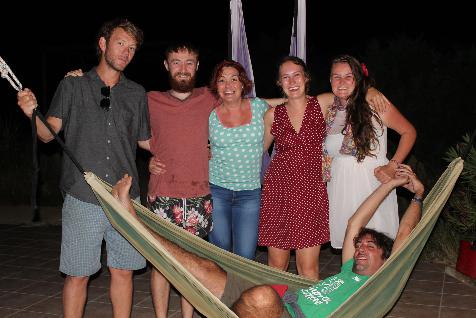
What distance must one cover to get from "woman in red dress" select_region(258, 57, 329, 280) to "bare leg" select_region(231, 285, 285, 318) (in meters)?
0.52

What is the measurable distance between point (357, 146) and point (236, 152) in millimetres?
560

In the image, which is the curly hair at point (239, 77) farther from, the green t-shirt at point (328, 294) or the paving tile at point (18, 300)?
the paving tile at point (18, 300)

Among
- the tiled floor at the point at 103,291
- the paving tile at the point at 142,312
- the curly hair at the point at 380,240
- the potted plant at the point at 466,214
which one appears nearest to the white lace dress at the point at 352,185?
the curly hair at the point at 380,240

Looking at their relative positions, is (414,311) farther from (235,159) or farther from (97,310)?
(97,310)

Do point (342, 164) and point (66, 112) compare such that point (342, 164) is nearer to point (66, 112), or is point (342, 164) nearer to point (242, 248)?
point (242, 248)

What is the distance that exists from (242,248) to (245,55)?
4.05 ft

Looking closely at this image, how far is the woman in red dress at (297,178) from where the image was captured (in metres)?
2.76

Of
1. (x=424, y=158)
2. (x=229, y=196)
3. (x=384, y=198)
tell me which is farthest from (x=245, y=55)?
(x=424, y=158)

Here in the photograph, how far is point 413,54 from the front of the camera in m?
6.96

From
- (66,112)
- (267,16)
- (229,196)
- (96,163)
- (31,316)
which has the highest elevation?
(267,16)

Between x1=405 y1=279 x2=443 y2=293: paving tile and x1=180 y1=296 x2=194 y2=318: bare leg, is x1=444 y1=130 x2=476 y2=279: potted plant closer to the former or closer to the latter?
x1=405 y1=279 x2=443 y2=293: paving tile

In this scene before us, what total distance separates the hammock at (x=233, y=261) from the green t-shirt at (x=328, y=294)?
0.40 ft

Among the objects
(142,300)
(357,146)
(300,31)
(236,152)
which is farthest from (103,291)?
(300,31)

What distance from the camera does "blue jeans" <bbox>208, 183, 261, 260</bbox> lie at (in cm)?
281
